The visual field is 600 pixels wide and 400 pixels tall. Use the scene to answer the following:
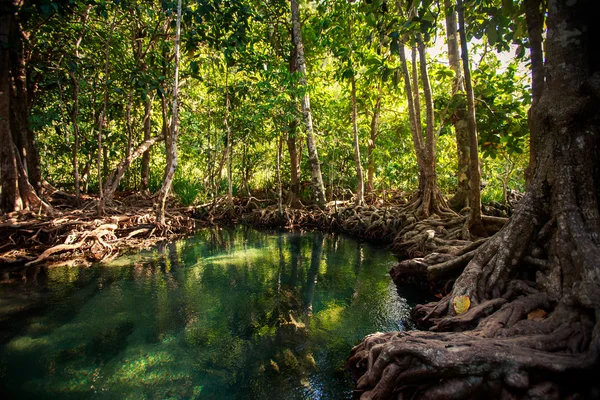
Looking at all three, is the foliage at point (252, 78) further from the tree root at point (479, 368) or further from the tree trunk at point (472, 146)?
the tree root at point (479, 368)

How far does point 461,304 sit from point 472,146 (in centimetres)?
269

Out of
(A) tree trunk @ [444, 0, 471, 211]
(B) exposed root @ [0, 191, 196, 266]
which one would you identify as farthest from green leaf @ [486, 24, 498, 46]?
(B) exposed root @ [0, 191, 196, 266]

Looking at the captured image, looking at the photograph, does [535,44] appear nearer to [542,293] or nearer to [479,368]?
[542,293]

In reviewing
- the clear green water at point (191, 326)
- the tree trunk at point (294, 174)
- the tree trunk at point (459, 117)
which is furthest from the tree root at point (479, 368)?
the tree trunk at point (294, 174)

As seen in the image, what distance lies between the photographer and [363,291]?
495 centimetres

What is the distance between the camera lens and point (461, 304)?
10.5 feet

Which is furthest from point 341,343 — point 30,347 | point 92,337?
point 30,347

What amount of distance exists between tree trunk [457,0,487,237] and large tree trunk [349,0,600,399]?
4.48ft

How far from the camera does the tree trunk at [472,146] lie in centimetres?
439

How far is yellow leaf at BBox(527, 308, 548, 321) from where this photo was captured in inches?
103

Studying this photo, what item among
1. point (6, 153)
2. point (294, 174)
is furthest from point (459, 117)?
point (6, 153)

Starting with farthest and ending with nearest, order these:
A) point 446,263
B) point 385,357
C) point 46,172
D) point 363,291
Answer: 1. point 46,172
2. point 363,291
3. point 446,263
4. point 385,357

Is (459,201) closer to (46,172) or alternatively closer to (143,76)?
(143,76)

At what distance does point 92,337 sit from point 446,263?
448 centimetres
